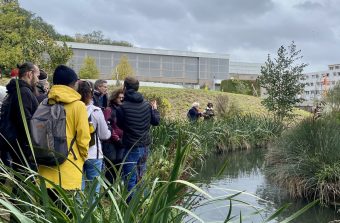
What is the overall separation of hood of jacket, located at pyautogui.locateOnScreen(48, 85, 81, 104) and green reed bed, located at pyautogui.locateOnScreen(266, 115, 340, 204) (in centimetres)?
519

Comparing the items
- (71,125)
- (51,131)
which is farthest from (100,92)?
(51,131)

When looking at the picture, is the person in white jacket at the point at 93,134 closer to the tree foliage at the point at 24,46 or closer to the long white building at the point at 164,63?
the tree foliage at the point at 24,46

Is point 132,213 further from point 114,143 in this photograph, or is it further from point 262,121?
point 262,121

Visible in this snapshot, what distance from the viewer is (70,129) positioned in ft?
12.3

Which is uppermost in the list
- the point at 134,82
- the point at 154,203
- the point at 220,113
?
the point at 134,82

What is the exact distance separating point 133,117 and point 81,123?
7.31ft

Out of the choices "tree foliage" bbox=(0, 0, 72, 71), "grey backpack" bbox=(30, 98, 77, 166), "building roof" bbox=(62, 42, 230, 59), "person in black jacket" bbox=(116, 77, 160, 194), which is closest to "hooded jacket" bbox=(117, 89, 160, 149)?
"person in black jacket" bbox=(116, 77, 160, 194)

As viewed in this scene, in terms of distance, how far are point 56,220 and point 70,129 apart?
135 centimetres

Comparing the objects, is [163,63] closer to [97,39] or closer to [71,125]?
[97,39]

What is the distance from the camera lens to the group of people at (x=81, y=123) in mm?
3672

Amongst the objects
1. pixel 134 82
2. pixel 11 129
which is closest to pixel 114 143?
pixel 134 82

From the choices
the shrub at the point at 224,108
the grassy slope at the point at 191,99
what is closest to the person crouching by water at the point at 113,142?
the shrub at the point at 224,108

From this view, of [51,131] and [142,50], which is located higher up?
[142,50]

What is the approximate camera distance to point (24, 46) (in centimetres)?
2108
